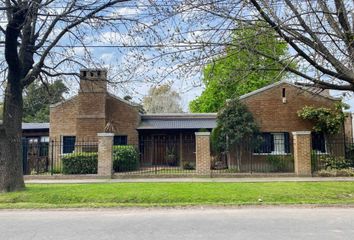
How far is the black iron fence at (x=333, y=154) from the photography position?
22.3 meters

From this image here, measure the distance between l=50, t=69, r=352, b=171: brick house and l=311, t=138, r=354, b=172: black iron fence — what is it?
309mm

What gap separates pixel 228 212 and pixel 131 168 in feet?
44.5

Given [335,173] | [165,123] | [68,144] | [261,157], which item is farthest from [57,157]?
[335,173]

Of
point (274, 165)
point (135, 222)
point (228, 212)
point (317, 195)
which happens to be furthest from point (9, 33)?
point (274, 165)

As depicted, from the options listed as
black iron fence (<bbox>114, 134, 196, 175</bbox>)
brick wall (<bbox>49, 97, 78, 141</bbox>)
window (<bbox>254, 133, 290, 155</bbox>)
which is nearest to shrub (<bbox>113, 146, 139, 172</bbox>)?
black iron fence (<bbox>114, 134, 196, 175</bbox>)

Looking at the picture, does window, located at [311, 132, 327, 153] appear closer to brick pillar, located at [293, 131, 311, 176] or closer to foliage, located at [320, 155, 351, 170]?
foliage, located at [320, 155, 351, 170]

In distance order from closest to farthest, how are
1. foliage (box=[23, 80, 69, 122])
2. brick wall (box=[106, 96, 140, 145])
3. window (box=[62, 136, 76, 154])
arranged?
foliage (box=[23, 80, 69, 122]) < window (box=[62, 136, 76, 154]) < brick wall (box=[106, 96, 140, 145])

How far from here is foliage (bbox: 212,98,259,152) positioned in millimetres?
23266

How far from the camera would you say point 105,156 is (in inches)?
805

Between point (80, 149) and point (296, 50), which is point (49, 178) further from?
point (296, 50)

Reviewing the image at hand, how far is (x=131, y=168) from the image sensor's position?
2359 cm

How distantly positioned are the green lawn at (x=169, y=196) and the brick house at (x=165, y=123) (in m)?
10.7

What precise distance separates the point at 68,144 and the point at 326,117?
1713 centimetres

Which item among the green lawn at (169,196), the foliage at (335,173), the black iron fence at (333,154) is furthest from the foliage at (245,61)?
the black iron fence at (333,154)
